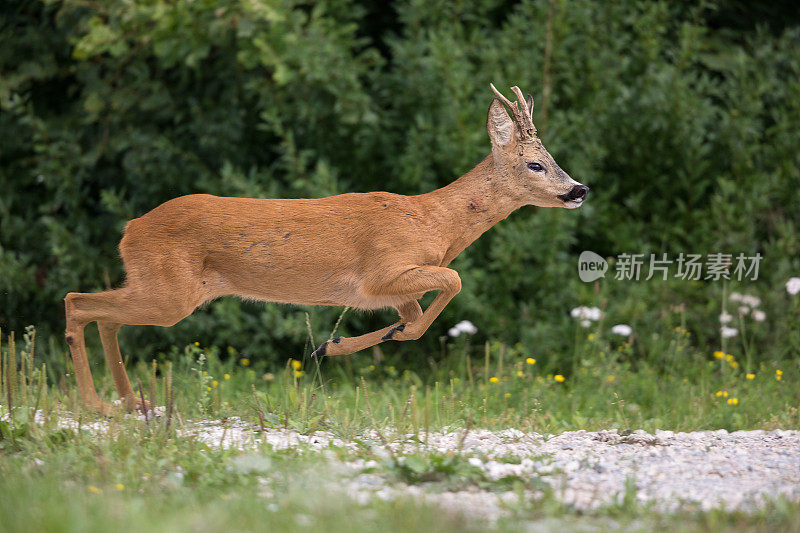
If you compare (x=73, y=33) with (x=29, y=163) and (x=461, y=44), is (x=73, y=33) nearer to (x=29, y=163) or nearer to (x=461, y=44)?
(x=29, y=163)

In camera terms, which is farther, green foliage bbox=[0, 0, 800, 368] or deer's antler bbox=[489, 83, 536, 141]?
green foliage bbox=[0, 0, 800, 368]

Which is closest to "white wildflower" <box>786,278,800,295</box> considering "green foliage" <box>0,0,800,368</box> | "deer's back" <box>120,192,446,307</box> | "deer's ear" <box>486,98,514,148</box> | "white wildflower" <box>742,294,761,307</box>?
A: "white wildflower" <box>742,294,761,307</box>

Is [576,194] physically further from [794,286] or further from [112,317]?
[794,286]

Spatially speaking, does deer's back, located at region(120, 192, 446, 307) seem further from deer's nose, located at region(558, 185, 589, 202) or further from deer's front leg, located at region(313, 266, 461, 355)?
deer's nose, located at region(558, 185, 589, 202)

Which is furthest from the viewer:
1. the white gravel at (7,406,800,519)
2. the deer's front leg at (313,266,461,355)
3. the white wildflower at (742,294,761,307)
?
the white wildflower at (742,294,761,307)

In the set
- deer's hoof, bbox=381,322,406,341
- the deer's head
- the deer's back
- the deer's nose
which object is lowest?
deer's hoof, bbox=381,322,406,341

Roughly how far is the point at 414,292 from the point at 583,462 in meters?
1.28

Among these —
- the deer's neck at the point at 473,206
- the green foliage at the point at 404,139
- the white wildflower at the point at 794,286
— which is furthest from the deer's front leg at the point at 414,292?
the white wildflower at the point at 794,286

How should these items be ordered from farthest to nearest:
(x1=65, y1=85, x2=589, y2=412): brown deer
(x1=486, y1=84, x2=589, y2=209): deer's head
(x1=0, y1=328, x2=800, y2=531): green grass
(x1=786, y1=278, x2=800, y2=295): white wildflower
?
(x1=786, y1=278, x2=800, y2=295): white wildflower, (x1=486, y1=84, x2=589, y2=209): deer's head, (x1=65, y1=85, x2=589, y2=412): brown deer, (x1=0, y1=328, x2=800, y2=531): green grass

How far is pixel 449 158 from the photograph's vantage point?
25.9 feet

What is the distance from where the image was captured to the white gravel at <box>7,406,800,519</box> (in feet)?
12.3

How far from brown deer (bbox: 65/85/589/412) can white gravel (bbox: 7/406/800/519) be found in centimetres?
66

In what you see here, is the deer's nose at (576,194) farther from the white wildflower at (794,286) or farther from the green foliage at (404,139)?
the white wildflower at (794,286)

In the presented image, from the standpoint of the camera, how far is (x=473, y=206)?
16.6 ft
